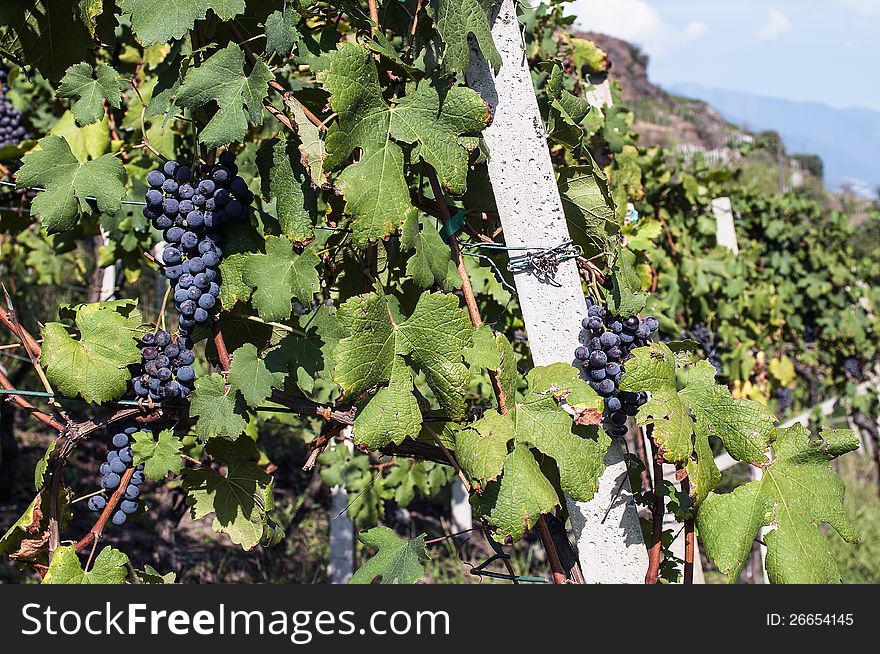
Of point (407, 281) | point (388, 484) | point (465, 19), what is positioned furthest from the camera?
point (388, 484)

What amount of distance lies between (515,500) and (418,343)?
0.30 metres

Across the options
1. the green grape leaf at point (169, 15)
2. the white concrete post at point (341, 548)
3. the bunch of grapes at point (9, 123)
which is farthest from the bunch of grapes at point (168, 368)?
the bunch of grapes at point (9, 123)

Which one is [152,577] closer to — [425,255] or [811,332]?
[425,255]

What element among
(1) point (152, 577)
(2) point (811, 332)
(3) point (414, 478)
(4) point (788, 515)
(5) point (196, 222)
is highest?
(5) point (196, 222)

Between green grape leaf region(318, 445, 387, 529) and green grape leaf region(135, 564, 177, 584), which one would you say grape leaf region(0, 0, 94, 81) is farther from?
green grape leaf region(318, 445, 387, 529)

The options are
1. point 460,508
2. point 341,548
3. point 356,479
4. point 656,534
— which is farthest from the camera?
point 460,508

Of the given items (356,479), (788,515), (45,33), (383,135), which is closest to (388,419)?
(383,135)

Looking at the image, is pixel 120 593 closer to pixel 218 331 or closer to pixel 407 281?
pixel 218 331

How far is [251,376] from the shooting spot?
4.55ft

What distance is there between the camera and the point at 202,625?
137 cm

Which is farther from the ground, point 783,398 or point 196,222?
point 196,222

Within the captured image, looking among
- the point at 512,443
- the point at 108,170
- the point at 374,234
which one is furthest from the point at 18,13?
the point at 512,443

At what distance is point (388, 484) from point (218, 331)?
2077mm

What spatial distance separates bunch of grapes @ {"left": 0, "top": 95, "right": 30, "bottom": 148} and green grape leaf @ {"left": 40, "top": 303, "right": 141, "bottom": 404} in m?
2.50
